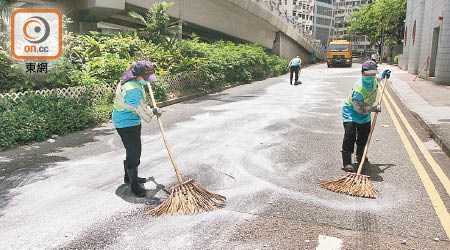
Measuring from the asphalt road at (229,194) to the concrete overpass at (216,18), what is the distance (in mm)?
11179

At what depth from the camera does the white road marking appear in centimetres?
378

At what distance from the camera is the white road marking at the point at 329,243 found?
149 inches

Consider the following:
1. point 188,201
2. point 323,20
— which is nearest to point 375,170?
point 188,201

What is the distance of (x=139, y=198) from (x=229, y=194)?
3.82ft

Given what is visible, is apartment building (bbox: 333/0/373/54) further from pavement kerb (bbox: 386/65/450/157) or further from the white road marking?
the white road marking

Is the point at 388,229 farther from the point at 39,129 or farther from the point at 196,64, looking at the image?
the point at 196,64

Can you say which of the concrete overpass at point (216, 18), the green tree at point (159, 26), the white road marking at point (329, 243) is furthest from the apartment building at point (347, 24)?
the white road marking at point (329, 243)

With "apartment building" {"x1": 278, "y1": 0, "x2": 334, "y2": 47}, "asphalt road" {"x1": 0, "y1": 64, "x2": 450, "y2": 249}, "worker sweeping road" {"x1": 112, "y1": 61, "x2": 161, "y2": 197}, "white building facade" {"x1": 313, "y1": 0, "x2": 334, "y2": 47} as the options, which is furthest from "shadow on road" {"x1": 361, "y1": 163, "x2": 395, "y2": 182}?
"white building facade" {"x1": 313, "y1": 0, "x2": 334, "y2": 47}

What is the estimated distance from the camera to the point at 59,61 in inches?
405

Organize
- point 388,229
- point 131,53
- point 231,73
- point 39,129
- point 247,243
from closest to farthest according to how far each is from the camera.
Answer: point 247,243 → point 388,229 → point 39,129 → point 131,53 → point 231,73

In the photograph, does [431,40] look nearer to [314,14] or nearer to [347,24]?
[314,14]

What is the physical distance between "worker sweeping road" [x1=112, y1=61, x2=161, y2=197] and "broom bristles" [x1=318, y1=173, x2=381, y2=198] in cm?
252

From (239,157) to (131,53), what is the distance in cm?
914

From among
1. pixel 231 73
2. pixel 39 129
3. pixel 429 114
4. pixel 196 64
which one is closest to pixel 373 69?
pixel 429 114
